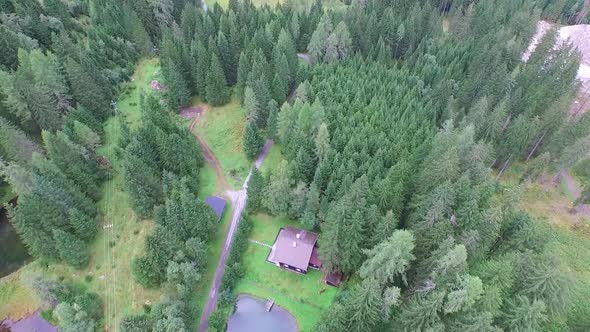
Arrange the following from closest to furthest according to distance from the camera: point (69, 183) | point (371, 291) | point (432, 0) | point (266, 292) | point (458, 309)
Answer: point (458, 309), point (371, 291), point (266, 292), point (69, 183), point (432, 0)

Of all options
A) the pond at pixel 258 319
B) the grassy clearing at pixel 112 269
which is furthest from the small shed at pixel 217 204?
the pond at pixel 258 319

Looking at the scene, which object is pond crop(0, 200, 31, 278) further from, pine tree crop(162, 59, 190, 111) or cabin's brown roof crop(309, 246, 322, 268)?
cabin's brown roof crop(309, 246, 322, 268)

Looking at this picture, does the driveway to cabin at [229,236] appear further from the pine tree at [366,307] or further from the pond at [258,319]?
the pine tree at [366,307]

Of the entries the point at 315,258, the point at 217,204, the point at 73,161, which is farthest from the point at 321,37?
the point at 73,161

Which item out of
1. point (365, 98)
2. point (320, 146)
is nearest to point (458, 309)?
point (320, 146)

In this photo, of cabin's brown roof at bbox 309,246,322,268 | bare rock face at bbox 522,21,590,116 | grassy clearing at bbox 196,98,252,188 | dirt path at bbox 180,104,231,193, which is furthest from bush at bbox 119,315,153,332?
bare rock face at bbox 522,21,590,116

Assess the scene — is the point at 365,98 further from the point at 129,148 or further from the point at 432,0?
the point at 432,0

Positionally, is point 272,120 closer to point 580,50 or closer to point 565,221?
point 565,221
